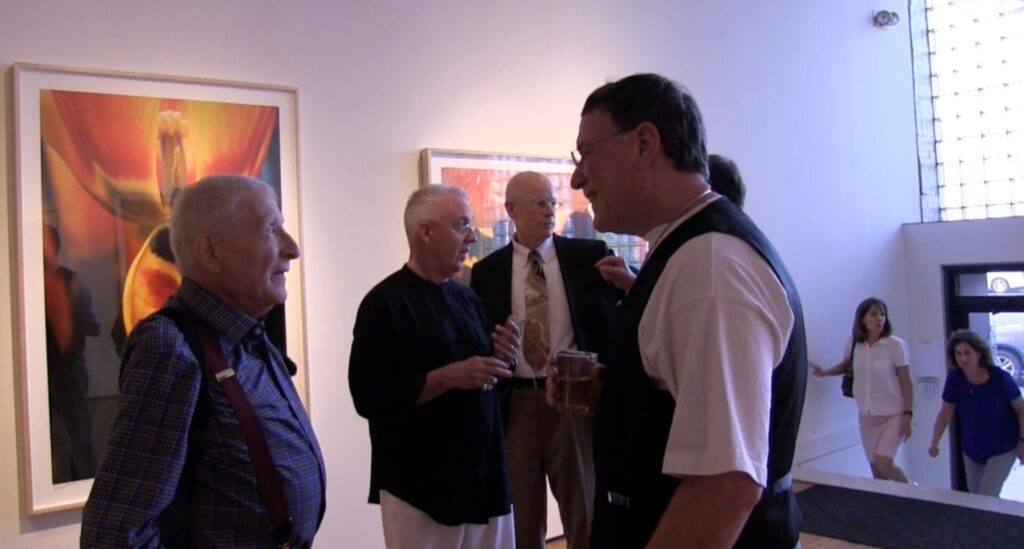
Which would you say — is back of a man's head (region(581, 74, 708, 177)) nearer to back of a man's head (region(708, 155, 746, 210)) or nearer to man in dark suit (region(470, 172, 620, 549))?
back of a man's head (region(708, 155, 746, 210))

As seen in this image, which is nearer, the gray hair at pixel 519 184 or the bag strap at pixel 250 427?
the bag strap at pixel 250 427

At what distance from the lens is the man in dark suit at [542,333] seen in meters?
2.84

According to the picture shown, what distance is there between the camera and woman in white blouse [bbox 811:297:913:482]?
20.6ft

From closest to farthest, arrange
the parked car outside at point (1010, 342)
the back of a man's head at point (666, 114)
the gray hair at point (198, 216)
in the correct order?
1. the back of a man's head at point (666, 114)
2. the gray hair at point (198, 216)
3. the parked car outside at point (1010, 342)

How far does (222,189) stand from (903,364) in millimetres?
6040

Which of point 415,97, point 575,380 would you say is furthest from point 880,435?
point 575,380

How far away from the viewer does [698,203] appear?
1.30 m

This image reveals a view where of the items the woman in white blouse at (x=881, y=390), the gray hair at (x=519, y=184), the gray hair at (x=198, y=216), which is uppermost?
the gray hair at (x=519, y=184)

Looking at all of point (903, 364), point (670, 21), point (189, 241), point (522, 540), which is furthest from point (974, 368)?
point (189, 241)

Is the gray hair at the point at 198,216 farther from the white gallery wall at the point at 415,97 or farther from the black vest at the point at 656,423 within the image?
the white gallery wall at the point at 415,97

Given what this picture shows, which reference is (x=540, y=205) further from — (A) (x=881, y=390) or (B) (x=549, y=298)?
(A) (x=881, y=390)

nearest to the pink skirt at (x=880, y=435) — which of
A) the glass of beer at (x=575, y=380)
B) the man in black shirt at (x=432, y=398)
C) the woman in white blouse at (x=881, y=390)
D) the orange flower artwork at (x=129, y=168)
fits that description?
the woman in white blouse at (x=881, y=390)

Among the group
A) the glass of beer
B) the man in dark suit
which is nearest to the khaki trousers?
the man in dark suit

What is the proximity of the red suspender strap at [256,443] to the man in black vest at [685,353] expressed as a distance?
0.56 meters
